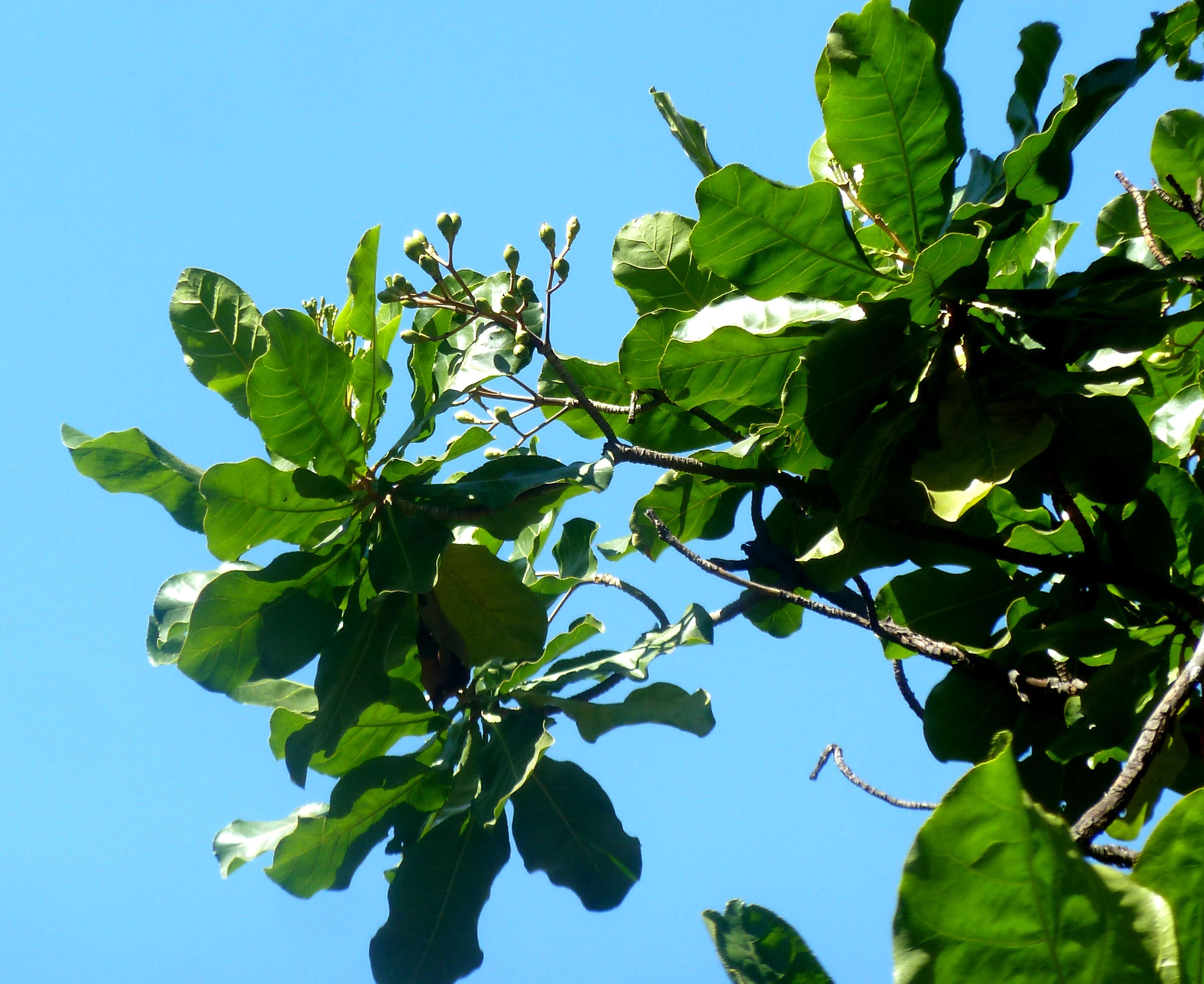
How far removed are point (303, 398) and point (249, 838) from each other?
3.38 ft

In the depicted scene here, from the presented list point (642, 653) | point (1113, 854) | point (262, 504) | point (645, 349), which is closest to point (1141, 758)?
point (1113, 854)

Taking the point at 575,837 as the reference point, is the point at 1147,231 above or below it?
above

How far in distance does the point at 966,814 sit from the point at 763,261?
1166mm

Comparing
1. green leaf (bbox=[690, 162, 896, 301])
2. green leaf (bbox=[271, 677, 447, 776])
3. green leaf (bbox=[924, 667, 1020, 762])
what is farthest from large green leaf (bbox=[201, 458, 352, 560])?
green leaf (bbox=[924, 667, 1020, 762])

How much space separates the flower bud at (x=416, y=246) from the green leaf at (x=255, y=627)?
61 cm

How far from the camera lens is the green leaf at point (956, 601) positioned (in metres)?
1.89

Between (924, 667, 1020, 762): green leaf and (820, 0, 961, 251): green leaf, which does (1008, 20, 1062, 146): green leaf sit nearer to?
(820, 0, 961, 251): green leaf

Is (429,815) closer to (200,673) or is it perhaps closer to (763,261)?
(200,673)

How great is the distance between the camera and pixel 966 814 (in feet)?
2.08

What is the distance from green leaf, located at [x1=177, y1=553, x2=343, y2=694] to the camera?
1.87 meters

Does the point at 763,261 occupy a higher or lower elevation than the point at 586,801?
higher

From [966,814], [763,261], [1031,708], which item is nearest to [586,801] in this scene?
[1031,708]

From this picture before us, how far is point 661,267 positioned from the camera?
6.47ft

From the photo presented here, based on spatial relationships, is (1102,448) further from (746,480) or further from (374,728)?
(374,728)
